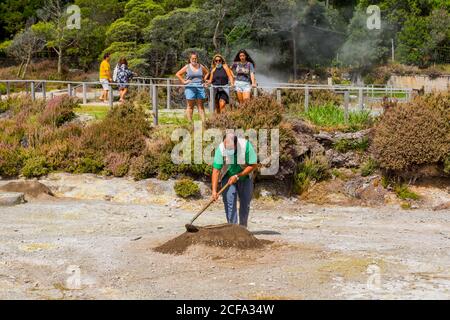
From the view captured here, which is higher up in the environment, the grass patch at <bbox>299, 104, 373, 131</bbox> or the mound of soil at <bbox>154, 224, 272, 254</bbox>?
the grass patch at <bbox>299, 104, 373, 131</bbox>

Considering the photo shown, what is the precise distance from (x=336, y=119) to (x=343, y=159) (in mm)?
1504

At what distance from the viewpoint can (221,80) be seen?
1847 cm

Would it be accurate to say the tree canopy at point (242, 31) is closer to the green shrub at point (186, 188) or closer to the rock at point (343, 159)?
the rock at point (343, 159)

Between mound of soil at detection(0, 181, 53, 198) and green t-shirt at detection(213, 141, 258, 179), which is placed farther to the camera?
mound of soil at detection(0, 181, 53, 198)

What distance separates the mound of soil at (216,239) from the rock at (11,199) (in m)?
5.43

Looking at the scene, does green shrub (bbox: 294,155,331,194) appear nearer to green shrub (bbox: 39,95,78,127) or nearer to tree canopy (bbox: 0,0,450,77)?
green shrub (bbox: 39,95,78,127)

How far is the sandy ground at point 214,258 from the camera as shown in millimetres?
9406

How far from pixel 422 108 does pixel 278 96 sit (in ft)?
12.0

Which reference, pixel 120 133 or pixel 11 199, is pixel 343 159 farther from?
pixel 11 199

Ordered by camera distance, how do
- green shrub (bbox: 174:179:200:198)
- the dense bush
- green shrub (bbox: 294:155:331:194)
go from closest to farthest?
green shrub (bbox: 174:179:200:198) < the dense bush < green shrub (bbox: 294:155:331:194)

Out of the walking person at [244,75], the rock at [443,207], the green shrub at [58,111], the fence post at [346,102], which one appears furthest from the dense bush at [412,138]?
the green shrub at [58,111]

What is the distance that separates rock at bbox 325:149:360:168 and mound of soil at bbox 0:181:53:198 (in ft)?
21.7

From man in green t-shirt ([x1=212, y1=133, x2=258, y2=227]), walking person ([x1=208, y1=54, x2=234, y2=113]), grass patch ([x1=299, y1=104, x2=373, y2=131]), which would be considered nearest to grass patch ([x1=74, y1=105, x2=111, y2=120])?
walking person ([x1=208, y1=54, x2=234, y2=113])

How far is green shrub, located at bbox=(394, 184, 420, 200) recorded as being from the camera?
17484mm
